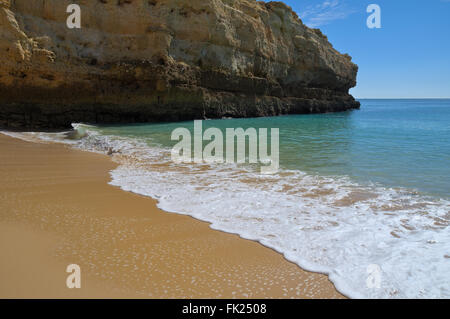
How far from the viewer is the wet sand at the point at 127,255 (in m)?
2.15

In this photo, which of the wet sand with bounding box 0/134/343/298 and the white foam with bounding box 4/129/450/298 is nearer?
A: the wet sand with bounding box 0/134/343/298

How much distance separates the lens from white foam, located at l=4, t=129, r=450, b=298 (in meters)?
2.40

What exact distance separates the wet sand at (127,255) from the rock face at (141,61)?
12731 mm

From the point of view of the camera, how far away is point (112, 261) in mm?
2490

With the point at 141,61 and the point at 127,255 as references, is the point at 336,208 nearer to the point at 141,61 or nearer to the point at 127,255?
the point at 127,255

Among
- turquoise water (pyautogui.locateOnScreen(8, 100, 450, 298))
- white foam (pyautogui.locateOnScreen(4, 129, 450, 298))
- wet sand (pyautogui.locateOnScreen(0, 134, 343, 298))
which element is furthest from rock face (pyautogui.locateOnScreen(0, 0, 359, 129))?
wet sand (pyautogui.locateOnScreen(0, 134, 343, 298))

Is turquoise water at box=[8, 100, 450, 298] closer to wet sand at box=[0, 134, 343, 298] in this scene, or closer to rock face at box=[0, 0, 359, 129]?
wet sand at box=[0, 134, 343, 298]

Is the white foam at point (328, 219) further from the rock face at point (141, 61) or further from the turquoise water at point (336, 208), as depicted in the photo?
the rock face at point (141, 61)

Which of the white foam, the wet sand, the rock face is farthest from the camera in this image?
the rock face

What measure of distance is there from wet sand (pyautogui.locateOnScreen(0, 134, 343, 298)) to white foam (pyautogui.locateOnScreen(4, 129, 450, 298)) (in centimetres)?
23

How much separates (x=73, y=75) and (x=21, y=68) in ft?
7.56

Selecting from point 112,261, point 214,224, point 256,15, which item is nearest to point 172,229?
point 214,224
